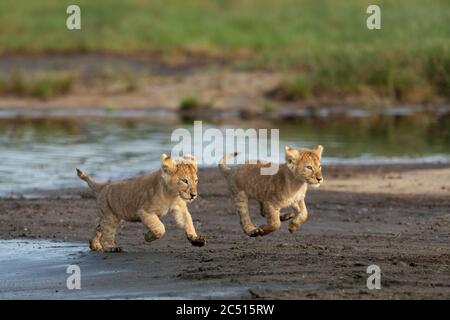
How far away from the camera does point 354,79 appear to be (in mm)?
32531

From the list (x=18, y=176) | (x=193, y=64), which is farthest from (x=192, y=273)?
(x=193, y=64)

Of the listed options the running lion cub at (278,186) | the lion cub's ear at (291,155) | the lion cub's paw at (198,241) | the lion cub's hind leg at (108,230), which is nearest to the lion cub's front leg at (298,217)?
the running lion cub at (278,186)

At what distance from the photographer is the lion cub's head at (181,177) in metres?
11.5

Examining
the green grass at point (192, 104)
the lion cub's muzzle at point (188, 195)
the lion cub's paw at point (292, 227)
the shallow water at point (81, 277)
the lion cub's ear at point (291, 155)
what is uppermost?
the green grass at point (192, 104)

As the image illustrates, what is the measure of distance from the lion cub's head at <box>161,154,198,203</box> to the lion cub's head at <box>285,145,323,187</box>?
1.27 m

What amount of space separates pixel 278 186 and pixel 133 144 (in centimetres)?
1155

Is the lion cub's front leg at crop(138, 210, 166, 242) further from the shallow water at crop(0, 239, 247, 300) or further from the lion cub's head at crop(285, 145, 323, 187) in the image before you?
the lion cub's head at crop(285, 145, 323, 187)

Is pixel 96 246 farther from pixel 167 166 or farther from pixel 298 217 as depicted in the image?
pixel 298 217

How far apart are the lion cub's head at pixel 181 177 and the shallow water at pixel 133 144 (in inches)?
255

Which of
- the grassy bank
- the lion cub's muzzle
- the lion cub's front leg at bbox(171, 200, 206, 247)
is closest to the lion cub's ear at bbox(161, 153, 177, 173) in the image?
the lion cub's muzzle

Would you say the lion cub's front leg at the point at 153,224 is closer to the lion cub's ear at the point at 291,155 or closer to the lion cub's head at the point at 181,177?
the lion cub's head at the point at 181,177

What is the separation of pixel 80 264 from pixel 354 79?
2166cm

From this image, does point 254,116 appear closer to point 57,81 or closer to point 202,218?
point 57,81
